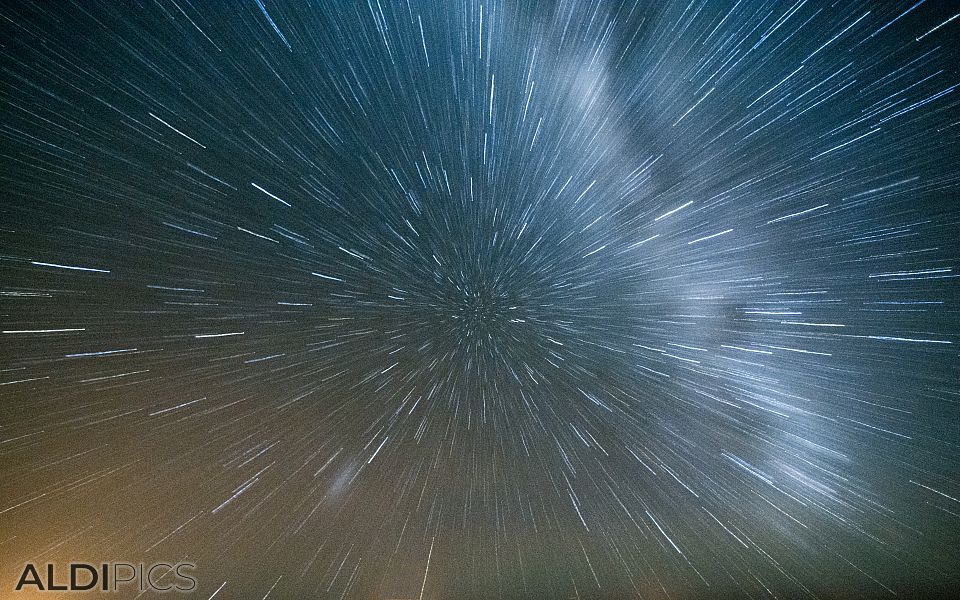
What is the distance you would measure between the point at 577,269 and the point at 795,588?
1.50 m

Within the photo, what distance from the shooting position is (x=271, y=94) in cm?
193

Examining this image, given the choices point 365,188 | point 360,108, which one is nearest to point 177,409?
point 365,188

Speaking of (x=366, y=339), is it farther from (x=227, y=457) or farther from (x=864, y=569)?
(x=864, y=569)

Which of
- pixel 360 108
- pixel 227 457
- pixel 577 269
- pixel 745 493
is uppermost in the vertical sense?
pixel 360 108

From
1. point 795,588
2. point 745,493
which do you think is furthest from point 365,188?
point 795,588

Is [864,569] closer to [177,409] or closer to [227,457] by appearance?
[227,457]

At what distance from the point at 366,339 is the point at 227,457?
0.65 metres

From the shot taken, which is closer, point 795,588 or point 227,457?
point 227,457

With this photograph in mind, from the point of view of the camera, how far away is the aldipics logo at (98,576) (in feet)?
6.63

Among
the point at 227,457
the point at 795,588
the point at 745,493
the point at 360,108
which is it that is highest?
the point at 360,108

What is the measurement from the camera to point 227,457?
204 centimetres

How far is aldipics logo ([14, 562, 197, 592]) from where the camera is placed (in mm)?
2021

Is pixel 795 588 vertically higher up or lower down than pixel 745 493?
lower down

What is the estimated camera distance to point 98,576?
6.65ft
